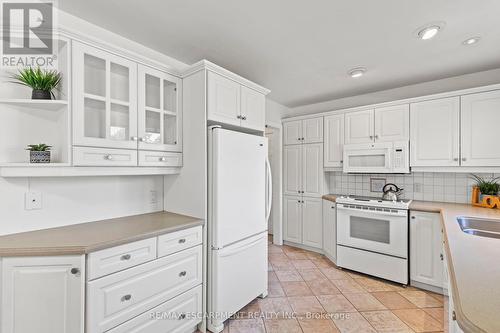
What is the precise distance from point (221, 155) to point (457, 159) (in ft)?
8.69

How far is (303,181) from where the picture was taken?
375cm

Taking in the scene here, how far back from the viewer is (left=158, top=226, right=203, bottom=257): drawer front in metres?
1.68

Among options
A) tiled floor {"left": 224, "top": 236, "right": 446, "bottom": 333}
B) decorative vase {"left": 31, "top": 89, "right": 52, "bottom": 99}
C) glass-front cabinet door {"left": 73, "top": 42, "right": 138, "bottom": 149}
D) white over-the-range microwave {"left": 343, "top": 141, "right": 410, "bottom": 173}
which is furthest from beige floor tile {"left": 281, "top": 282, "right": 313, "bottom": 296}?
decorative vase {"left": 31, "top": 89, "right": 52, "bottom": 99}

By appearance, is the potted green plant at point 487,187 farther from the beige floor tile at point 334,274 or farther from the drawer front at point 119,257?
the drawer front at point 119,257

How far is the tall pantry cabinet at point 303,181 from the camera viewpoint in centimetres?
360

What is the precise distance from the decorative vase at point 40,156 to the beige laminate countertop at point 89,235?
1.56 ft

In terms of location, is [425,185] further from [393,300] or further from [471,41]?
[471,41]

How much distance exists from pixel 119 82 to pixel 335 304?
110 inches

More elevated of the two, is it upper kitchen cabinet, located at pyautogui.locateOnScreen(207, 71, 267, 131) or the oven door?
upper kitchen cabinet, located at pyautogui.locateOnScreen(207, 71, 267, 131)

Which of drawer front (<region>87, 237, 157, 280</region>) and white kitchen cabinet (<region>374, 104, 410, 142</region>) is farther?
white kitchen cabinet (<region>374, 104, 410, 142</region>)

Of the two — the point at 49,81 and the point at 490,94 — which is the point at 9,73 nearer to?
the point at 49,81

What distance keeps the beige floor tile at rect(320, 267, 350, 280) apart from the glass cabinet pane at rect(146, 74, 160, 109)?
9.11 feet

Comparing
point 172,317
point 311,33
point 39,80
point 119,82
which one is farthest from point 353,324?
point 39,80

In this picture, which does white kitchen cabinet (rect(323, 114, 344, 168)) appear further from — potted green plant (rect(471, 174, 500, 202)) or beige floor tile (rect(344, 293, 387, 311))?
beige floor tile (rect(344, 293, 387, 311))
